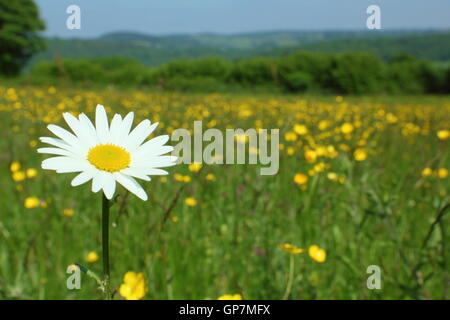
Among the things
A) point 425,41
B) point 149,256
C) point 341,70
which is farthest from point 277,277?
point 425,41

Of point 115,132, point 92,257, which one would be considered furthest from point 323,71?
point 115,132

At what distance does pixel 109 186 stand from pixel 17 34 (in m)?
28.8

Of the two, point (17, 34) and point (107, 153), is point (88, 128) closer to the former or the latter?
point (107, 153)

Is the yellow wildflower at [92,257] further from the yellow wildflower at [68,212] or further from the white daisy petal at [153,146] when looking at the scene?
the white daisy petal at [153,146]

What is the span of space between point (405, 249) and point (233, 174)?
959 millimetres

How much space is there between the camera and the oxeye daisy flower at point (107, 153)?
0.41 metres

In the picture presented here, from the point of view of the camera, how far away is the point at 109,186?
0.40 m

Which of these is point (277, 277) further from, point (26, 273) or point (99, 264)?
point (26, 273)

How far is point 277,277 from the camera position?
118 centimetres

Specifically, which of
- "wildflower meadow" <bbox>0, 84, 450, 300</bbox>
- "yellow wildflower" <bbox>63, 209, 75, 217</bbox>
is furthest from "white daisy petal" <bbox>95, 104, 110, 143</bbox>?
"yellow wildflower" <bbox>63, 209, 75, 217</bbox>

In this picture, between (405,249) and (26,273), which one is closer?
(26,273)

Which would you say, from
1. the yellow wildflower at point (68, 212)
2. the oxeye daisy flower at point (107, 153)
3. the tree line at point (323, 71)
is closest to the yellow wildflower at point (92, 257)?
the yellow wildflower at point (68, 212)

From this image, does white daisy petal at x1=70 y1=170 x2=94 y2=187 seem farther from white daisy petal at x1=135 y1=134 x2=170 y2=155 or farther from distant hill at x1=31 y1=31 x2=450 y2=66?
distant hill at x1=31 y1=31 x2=450 y2=66

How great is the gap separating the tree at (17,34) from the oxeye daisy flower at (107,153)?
26273 mm
